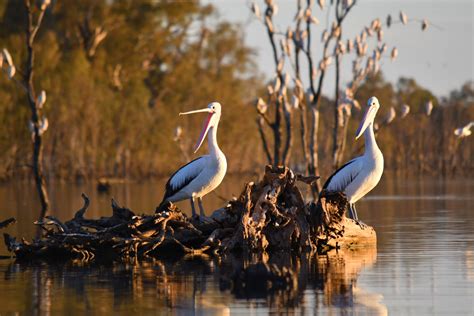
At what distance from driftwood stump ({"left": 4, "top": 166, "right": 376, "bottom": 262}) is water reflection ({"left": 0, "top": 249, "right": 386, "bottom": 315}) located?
388 mm

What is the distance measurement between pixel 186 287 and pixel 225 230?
3.02 metres

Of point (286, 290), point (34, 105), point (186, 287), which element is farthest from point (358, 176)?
point (34, 105)

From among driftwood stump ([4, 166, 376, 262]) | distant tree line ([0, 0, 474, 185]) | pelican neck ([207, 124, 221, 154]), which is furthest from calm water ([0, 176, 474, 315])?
distant tree line ([0, 0, 474, 185])

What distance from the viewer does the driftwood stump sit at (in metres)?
12.4

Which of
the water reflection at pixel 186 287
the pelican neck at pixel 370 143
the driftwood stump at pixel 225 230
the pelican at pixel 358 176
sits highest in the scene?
the pelican neck at pixel 370 143

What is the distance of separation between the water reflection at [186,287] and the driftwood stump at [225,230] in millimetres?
388

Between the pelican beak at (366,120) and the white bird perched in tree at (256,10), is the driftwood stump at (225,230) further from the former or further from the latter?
the white bird perched in tree at (256,10)

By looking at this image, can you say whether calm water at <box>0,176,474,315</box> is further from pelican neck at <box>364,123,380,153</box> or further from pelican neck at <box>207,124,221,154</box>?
pelican neck at <box>207,124,221,154</box>

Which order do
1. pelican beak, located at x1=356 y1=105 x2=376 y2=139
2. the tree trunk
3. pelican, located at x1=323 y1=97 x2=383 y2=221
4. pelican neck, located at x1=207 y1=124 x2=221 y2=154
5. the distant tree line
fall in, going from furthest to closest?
1. the distant tree line
2. the tree trunk
3. pelican beak, located at x1=356 y1=105 x2=376 y2=139
4. pelican neck, located at x1=207 y1=124 x2=221 y2=154
5. pelican, located at x1=323 y1=97 x2=383 y2=221

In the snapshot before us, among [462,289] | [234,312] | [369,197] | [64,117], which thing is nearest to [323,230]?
[462,289]

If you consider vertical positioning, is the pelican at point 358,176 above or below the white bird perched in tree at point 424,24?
below

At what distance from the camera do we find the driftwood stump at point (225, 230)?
1242 centimetres

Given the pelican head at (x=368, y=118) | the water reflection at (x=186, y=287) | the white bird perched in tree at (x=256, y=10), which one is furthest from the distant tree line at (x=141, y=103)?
the water reflection at (x=186, y=287)

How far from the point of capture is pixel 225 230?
12.8 m
